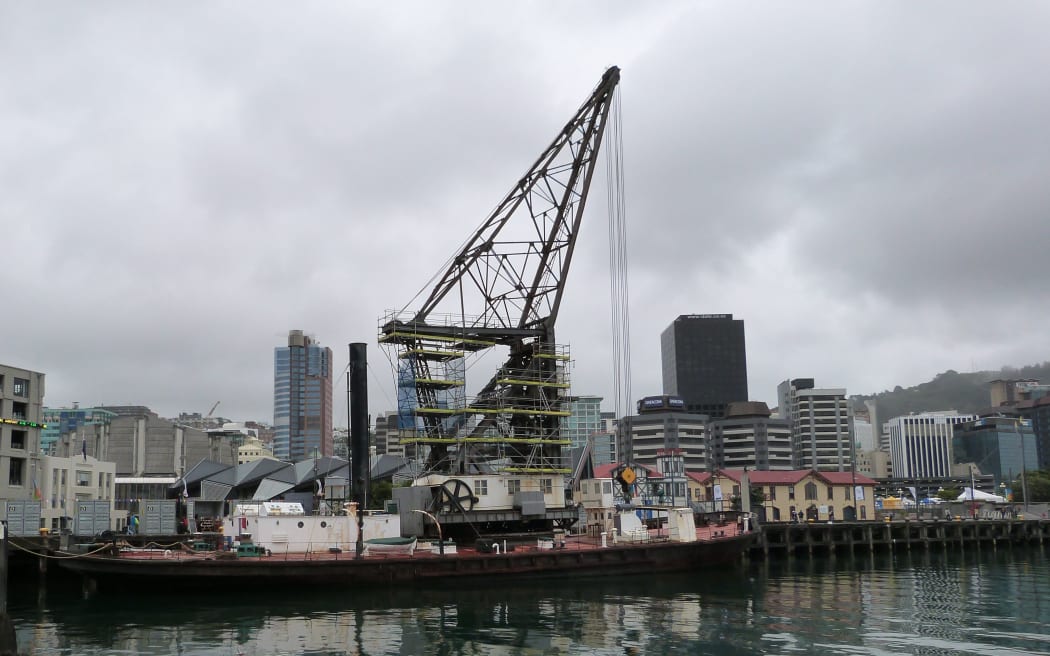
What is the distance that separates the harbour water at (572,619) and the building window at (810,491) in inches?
1796

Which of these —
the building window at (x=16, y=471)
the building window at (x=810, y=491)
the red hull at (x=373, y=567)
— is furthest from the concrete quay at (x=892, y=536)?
the building window at (x=16, y=471)

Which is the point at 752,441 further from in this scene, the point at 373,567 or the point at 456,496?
the point at 373,567

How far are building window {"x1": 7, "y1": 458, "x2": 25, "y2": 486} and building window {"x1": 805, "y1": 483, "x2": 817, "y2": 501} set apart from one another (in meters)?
71.6

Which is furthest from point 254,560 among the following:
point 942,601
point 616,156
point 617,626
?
point 616,156

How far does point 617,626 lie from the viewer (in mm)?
32125

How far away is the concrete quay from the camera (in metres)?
67.8

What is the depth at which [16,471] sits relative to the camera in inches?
2660

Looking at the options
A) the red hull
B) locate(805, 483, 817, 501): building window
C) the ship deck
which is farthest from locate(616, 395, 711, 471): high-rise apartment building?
the red hull

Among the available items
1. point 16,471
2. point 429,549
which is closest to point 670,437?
point 16,471

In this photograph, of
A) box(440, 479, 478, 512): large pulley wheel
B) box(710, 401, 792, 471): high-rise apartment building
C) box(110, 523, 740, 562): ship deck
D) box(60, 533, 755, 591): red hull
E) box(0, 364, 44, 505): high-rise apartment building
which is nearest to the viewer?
box(60, 533, 755, 591): red hull

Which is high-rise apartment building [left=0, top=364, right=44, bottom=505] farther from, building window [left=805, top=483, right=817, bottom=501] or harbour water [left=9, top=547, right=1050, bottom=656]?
building window [left=805, top=483, right=817, bottom=501]

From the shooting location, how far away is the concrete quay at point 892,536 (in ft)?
222

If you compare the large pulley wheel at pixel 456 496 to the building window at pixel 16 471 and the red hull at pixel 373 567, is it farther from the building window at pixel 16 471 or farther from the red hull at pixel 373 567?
the building window at pixel 16 471

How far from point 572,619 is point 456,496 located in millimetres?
17032
